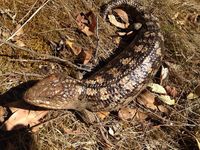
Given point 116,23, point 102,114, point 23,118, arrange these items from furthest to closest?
A: point 116,23 < point 102,114 < point 23,118

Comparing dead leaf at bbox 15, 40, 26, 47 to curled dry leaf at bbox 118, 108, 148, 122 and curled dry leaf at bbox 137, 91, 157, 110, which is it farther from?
curled dry leaf at bbox 137, 91, 157, 110

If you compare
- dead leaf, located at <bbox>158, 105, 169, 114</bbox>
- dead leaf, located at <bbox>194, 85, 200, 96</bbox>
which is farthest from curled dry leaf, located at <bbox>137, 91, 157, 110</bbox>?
dead leaf, located at <bbox>194, 85, 200, 96</bbox>

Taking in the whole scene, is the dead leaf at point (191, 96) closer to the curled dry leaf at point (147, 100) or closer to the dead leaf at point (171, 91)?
the dead leaf at point (171, 91)

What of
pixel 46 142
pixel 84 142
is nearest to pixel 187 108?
pixel 84 142

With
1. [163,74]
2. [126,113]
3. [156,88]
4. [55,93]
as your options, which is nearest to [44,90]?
[55,93]

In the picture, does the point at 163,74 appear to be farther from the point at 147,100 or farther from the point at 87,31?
the point at 87,31
